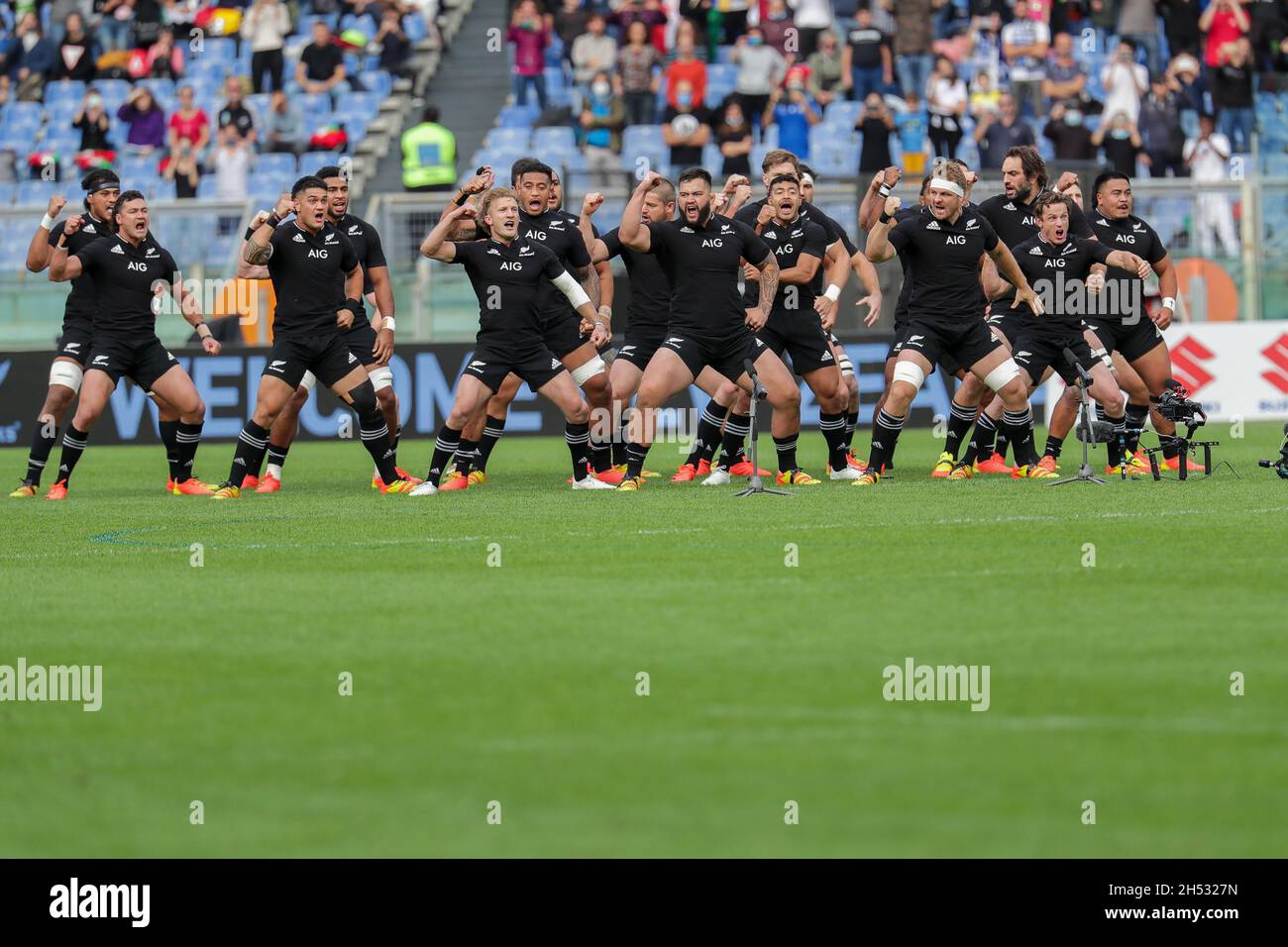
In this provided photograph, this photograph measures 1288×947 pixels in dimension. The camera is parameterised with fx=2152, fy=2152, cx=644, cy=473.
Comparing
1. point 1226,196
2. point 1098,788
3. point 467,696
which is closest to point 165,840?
point 467,696

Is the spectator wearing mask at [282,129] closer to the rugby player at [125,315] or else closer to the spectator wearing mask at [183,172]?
the spectator wearing mask at [183,172]

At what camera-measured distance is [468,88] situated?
32812mm

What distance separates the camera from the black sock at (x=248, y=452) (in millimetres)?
17641

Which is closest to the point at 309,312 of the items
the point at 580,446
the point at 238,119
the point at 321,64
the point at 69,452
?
the point at 580,446

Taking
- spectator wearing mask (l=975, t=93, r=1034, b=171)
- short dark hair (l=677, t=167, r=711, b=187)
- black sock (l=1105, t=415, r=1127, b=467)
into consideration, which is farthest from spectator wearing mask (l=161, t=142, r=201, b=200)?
black sock (l=1105, t=415, r=1127, b=467)

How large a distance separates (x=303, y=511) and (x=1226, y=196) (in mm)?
14264

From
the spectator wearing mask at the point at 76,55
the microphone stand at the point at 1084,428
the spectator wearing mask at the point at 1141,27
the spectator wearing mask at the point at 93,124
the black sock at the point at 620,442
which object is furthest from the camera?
the spectator wearing mask at the point at 76,55

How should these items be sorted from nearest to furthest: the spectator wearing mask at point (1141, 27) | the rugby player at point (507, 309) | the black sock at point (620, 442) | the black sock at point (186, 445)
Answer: the rugby player at point (507, 309) → the black sock at point (186, 445) → the black sock at point (620, 442) → the spectator wearing mask at point (1141, 27)

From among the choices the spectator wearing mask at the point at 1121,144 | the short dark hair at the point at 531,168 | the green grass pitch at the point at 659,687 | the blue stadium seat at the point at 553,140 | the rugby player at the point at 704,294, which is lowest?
the green grass pitch at the point at 659,687

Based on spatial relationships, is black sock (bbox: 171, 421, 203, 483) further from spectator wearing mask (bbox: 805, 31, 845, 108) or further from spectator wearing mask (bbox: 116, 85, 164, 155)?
spectator wearing mask (bbox: 805, 31, 845, 108)

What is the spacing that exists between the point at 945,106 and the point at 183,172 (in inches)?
418

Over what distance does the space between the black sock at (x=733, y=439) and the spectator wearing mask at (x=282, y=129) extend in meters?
14.4

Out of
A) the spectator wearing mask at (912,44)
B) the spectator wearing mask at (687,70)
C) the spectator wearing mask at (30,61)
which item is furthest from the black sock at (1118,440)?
the spectator wearing mask at (30,61)
